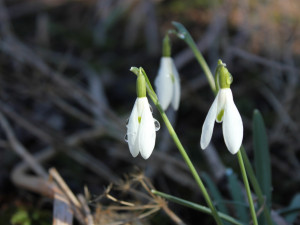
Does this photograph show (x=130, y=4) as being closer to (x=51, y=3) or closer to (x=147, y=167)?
(x=51, y=3)

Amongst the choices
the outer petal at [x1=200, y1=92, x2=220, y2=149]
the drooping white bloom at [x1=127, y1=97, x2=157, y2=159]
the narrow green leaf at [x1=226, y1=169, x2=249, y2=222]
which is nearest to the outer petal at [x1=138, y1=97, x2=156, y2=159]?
the drooping white bloom at [x1=127, y1=97, x2=157, y2=159]

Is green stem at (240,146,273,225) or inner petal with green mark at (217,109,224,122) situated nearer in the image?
inner petal with green mark at (217,109,224,122)

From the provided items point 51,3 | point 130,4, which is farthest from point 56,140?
point 51,3

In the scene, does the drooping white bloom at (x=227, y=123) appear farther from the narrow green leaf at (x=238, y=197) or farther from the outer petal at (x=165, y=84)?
the narrow green leaf at (x=238, y=197)

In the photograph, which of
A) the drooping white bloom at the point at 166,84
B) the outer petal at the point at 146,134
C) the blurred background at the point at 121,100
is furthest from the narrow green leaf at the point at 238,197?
the outer petal at the point at 146,134

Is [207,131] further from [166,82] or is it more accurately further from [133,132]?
[166,82]

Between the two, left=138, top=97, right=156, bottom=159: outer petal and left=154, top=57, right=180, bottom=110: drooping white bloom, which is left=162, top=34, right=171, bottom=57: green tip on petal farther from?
left=138, top=97, right=156, bottom=159: outer petal
